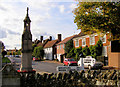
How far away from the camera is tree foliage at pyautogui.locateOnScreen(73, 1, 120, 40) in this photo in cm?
1260

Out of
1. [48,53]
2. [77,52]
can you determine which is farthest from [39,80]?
[48,53]

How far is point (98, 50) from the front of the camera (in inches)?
1150

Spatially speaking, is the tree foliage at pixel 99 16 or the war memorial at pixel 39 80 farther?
the tree foliage at pixel 99 16

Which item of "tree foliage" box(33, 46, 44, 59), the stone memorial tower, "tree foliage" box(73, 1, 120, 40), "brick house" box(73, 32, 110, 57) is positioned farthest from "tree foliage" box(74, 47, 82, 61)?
"tree foliage" box(33, 46, 44, 59)

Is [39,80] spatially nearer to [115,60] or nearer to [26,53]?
[26,53]

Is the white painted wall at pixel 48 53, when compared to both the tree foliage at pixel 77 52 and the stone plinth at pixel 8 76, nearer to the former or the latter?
the tree foliage at pixel 77 52

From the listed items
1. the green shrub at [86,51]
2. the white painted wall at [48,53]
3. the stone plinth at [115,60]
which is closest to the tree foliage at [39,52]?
the white painted wall at [48,53]

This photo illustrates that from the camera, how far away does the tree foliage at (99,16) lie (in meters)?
12.6

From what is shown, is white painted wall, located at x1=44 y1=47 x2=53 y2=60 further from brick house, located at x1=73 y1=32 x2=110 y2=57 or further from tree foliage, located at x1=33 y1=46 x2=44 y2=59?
brick house, located at x1=73 y1=32 x2=110 y2=57

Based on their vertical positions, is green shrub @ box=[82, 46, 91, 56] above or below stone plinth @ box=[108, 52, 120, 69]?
above

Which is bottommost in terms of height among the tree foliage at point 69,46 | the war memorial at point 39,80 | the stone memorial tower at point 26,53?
the war memorial at point 39,80

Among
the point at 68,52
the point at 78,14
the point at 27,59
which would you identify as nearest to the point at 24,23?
the point at 27,59

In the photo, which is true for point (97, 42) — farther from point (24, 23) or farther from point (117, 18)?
point (24, 23)

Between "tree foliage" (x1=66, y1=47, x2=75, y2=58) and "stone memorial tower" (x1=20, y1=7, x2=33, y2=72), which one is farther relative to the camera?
"tree foliage" (x1=66, y1=47, x2=75, y2=58)
